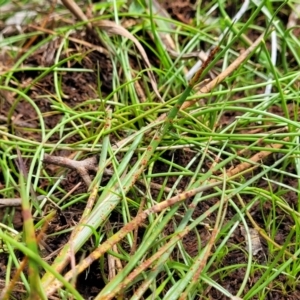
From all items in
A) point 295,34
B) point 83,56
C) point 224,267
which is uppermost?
point 83,56

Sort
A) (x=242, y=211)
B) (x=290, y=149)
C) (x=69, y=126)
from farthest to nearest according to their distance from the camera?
(x=69, y=126) → (x=290, y=149) → (x=242, y=211)

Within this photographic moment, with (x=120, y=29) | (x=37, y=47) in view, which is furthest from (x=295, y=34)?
(x=37, y=47)

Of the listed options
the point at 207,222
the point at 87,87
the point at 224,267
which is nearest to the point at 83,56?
the point at 87,87

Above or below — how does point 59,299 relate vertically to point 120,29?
below

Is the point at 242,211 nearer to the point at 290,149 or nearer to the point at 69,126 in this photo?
the point at 290,149

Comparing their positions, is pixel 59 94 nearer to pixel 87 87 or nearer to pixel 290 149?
pixel 87 87

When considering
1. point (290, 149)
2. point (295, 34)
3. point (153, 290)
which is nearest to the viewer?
point (153, 290)

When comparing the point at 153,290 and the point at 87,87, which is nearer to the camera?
the point at 153,290
